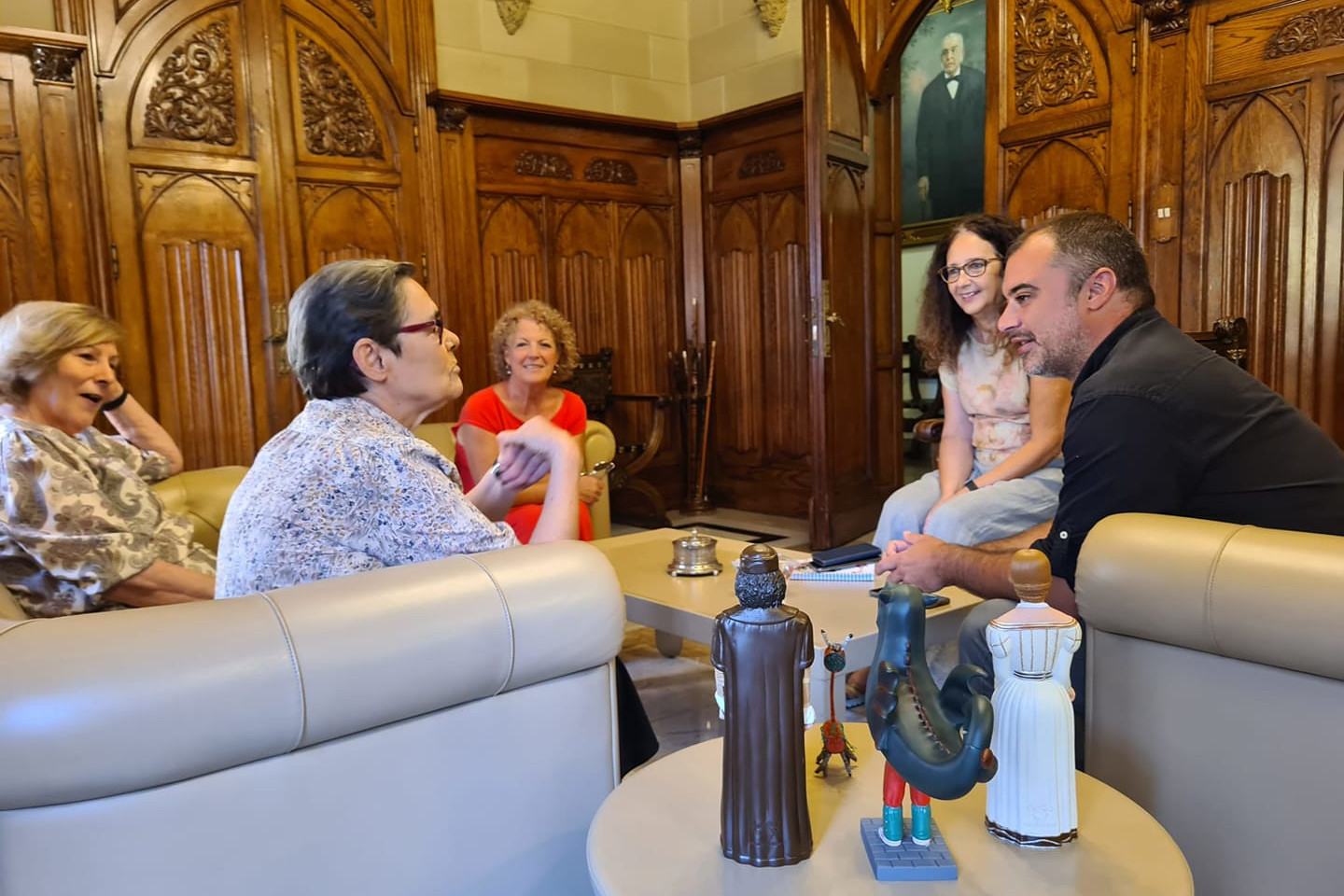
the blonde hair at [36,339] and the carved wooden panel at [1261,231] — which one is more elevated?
the carved wooden panel at [1261,231]

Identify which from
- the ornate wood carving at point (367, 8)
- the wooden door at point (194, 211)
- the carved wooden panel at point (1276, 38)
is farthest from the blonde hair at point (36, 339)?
the carved wooden panel at point (1276, 38)

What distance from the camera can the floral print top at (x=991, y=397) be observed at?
8.33ft

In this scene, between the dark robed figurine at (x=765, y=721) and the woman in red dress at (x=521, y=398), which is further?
the woman in red dress at (x=521, y=398)

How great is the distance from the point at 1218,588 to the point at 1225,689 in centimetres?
13

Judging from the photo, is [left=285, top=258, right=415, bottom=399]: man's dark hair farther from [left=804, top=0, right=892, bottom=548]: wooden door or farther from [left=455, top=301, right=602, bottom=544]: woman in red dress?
[left=804, top=0, right=892, bottom=548]: wooden door

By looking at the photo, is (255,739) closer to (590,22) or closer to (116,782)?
(116,782)

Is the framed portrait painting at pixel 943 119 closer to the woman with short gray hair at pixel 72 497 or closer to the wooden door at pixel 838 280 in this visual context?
the wooden door at pixel 838 280

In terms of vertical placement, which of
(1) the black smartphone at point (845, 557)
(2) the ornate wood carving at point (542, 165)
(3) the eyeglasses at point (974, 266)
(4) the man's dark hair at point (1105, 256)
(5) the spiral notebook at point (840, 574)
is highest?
(2) the ornate wood carving at point (542, 165)

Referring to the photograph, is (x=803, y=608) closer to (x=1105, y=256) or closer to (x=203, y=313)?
(x=1105, y=256)

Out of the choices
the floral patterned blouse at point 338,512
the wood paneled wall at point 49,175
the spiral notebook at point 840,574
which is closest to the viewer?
the floral patterned blouse at point 338,512

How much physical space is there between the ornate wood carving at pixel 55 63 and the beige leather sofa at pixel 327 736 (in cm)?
382

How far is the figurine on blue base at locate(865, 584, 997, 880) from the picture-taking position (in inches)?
34.5

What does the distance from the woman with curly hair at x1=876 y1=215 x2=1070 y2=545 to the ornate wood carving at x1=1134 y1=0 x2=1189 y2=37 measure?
163 cm

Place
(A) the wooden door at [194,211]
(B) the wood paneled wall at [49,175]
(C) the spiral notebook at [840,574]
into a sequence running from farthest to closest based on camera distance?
(A) the wooden door at [194,211] < (B) the wood paneled wall at [49,175] < (C) the spiral notebook at [840,574]
